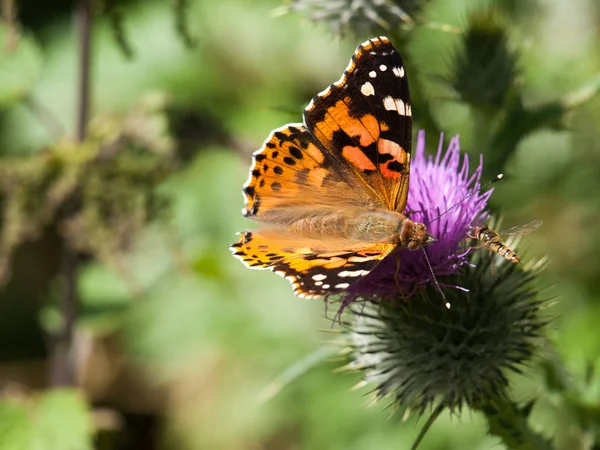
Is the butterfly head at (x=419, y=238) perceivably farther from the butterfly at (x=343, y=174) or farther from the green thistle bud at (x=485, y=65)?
the green thistle bud at (x=485, y=65)

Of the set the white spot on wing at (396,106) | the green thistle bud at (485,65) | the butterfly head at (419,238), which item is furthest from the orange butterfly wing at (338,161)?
the green thistle bud at (485,65)

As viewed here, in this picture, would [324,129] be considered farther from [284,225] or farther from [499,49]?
[499,49]

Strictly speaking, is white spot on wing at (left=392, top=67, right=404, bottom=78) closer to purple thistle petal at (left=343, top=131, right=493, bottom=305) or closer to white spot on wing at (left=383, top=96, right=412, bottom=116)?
white spot on wing at (left=383, top=96, right=412, bottom=116)

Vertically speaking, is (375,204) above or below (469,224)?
above

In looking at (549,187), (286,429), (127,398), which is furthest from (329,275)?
(127,398)

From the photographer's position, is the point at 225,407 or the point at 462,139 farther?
the point at 225,407

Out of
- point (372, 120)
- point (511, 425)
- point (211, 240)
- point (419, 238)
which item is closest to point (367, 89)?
point (372, 120)
